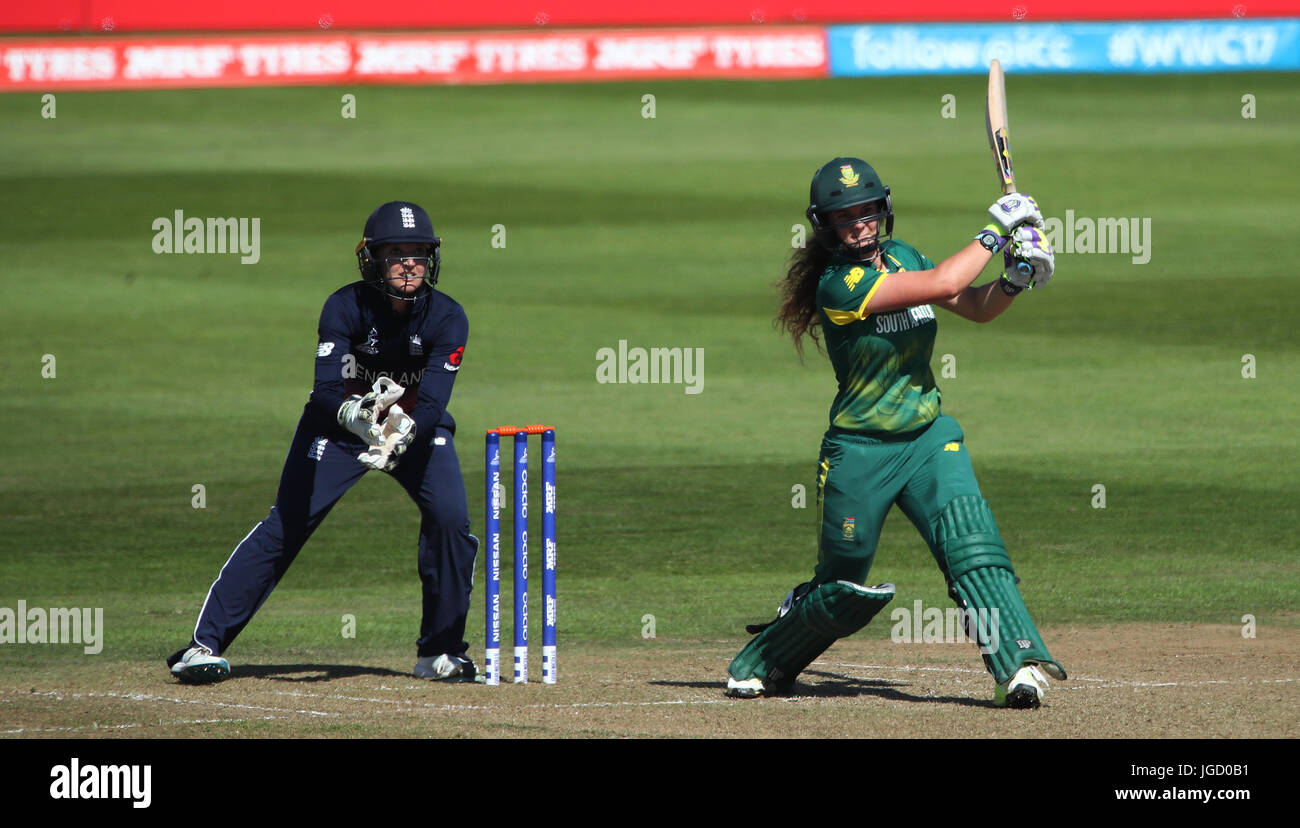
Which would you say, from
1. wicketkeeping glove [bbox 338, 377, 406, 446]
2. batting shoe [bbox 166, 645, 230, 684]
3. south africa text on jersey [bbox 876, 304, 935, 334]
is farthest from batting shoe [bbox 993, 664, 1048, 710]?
batting shoe [bbox 166, 645, 230, 684]

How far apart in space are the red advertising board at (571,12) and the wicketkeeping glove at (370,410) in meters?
26.3

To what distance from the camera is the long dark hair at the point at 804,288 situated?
24.2 ft

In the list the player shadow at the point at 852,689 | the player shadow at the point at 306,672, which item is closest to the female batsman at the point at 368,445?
the player shadow at the point at 306,672

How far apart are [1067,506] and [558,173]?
15.4 meters

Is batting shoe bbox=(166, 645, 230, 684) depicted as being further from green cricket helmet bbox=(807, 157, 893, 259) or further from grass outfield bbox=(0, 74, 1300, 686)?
green cricket helmet bbox=(807, 157, 893, 259)

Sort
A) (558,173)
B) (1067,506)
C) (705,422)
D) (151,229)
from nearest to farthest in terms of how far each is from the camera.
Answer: (1067,506) < (705,422) < (151,229) < (558,173)

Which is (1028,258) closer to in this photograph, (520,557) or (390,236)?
(520,557)

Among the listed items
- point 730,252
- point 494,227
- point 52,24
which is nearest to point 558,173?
point 494,227

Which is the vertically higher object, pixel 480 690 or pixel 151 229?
pixel 151 229

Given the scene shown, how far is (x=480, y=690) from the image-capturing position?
7.50m

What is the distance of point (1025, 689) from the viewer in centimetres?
679

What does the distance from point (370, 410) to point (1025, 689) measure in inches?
110

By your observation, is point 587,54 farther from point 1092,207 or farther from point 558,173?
point 1092,207

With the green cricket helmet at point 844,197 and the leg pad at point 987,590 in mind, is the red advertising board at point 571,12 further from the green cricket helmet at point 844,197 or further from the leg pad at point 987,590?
the leg pad at point 987,590
